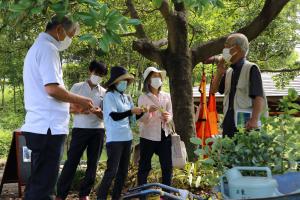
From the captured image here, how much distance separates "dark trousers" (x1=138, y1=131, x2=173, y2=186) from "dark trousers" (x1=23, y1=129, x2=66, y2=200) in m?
2.28

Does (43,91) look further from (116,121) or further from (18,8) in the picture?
(116,121)

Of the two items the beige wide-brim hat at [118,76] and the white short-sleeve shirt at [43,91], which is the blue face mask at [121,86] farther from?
the white short-sleeve shirt at [43,91]

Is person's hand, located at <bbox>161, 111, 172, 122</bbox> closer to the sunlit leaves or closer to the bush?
the bush

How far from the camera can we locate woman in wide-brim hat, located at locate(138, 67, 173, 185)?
21.5ft

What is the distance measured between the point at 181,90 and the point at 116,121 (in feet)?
9.27

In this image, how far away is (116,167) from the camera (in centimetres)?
625

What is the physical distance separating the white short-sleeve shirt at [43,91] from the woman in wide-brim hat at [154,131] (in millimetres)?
2158

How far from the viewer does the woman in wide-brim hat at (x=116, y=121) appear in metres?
6.15

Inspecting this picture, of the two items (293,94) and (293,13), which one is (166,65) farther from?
(293,13)

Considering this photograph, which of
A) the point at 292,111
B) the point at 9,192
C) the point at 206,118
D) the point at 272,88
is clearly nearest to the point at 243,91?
the point at 292,111

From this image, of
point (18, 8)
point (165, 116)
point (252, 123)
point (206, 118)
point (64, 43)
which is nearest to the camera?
point (18, 8)

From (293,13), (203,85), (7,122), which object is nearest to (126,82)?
(203,85)

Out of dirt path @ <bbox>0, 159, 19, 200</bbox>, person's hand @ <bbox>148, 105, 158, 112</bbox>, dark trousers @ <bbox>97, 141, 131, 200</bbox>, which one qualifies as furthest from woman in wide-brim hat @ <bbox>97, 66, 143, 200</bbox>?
dirt path @ <bbox>0, 159, 19, 200</bbox>

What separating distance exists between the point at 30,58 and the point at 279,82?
10.6 m
